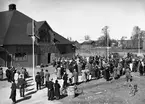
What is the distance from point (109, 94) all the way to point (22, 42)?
835 inches

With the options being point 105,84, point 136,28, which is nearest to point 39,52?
point 105,84

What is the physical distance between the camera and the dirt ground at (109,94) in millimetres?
13820

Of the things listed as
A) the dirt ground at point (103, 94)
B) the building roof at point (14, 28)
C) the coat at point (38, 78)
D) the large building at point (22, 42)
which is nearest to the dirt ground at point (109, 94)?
the dirt ground at point (103, 94)

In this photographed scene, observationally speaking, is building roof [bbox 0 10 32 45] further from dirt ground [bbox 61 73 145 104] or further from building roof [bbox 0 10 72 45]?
dirt ground [bbox 61 73 145 104]

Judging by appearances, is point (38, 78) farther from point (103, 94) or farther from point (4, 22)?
point (4, 22)

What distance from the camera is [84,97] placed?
1482cm

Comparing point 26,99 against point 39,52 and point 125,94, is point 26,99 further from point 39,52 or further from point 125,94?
point 39,52

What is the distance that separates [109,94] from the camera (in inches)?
599

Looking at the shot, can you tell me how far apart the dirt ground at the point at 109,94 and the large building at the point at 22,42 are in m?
16.7

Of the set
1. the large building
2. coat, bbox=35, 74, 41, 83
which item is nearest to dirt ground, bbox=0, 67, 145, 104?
coat, bbox=35, 74, 41, 83

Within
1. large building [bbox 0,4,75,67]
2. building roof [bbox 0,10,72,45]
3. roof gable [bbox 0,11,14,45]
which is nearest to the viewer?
large building [bbox 0,4,75,67]

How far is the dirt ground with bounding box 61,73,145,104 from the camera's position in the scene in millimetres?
13820

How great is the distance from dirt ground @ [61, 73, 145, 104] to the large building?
1668 cm

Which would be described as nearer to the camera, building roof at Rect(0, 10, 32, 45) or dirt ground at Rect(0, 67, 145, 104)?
dirt ground at Rect(0, 67, 145, 104)
